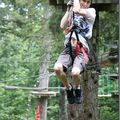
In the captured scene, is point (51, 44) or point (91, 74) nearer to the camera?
point (91, 74)

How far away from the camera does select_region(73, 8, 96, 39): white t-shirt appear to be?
3629 millimetres

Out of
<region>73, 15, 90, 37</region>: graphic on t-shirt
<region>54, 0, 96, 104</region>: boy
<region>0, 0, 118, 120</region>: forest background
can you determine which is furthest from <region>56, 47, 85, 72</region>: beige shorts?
<region>0, 0, 118, 120</region>: forest background

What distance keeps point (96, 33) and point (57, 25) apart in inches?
33.9

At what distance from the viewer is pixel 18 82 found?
67.7ft

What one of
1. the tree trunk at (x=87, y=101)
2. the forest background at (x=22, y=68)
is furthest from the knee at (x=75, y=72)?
the forest background at (x=22, y=68)

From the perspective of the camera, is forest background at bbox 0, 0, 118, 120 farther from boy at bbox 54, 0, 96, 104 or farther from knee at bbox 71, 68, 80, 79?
knee at bbox 71, 68, 80, 79

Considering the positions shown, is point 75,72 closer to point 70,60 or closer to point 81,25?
point 70,60

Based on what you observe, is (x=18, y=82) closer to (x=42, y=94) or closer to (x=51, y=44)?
(x=42, y=94)

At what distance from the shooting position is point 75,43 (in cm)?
362

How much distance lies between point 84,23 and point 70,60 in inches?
12.5

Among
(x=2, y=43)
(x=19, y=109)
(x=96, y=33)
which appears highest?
(x=2, y=43)

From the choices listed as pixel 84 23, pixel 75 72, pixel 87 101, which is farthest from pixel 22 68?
pixel 75 72

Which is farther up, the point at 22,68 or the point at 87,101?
the point at 22,68

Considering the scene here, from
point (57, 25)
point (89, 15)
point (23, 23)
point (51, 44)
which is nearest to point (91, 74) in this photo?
point (57, 25)
